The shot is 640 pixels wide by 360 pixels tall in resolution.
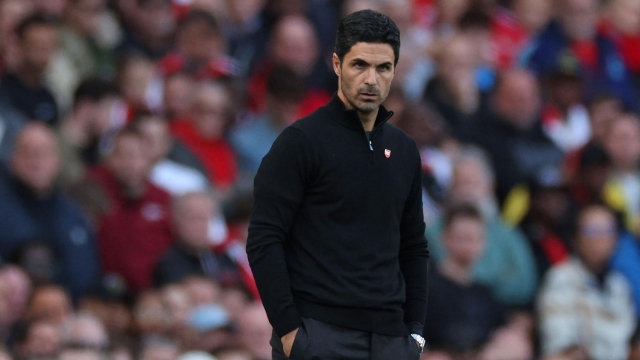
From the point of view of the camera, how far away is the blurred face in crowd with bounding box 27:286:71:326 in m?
6.26

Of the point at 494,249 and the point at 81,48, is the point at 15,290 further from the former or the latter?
the point at 494,249

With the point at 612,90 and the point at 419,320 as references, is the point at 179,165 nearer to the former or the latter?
the point at 419,320

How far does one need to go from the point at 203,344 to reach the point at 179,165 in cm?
156

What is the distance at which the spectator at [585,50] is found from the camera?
10.7m

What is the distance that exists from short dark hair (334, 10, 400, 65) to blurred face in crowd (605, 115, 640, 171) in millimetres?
5665

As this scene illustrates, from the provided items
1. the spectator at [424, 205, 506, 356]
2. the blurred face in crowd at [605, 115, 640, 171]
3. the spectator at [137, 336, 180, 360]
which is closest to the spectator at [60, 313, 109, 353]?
the spectator at [137, 336, 180, 360]

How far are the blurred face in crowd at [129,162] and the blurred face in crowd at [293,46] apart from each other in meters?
1.90

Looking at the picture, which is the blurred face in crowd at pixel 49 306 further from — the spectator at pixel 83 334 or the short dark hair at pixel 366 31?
the short dark hair at pixel 366 31

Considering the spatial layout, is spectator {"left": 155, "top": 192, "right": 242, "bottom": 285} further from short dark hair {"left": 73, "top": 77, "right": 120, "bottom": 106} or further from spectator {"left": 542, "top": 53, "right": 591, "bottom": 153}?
spectator {"left": 542, "top": 53, "right": 591, "bottom": 153}

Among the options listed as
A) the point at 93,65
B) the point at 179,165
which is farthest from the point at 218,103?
the point at 93,65

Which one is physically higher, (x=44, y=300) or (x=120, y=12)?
(x=120, y=12)

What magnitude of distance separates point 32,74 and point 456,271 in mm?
3029

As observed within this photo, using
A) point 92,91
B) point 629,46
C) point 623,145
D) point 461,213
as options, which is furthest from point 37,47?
point 629,46

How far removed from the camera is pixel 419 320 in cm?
420
